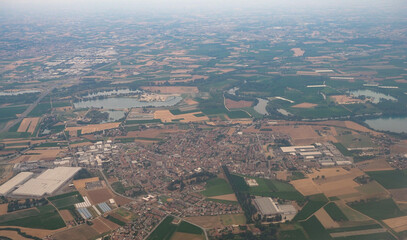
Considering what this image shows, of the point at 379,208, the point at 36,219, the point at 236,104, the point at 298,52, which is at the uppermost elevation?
the point at 298,52

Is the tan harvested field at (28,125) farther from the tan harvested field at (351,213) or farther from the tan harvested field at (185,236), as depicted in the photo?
the tan harvested field at (351,213)

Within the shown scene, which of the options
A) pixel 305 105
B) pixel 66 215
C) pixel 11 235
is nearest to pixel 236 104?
pixel 305 105

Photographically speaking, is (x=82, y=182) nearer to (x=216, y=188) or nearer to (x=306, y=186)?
(x=216, y=188)

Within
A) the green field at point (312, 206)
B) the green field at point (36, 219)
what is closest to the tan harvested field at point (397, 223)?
the green field at point (312, 206)

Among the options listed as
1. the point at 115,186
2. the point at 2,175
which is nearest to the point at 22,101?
the point at 2,175

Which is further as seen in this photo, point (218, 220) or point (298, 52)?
point (298, 52)

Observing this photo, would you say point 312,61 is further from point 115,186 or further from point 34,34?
point 34,34

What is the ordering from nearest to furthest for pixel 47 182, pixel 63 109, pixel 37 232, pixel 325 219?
1. pixel 37 232
2. pixel 325 219
3. pixel 47 182
4. pixel 63 109
